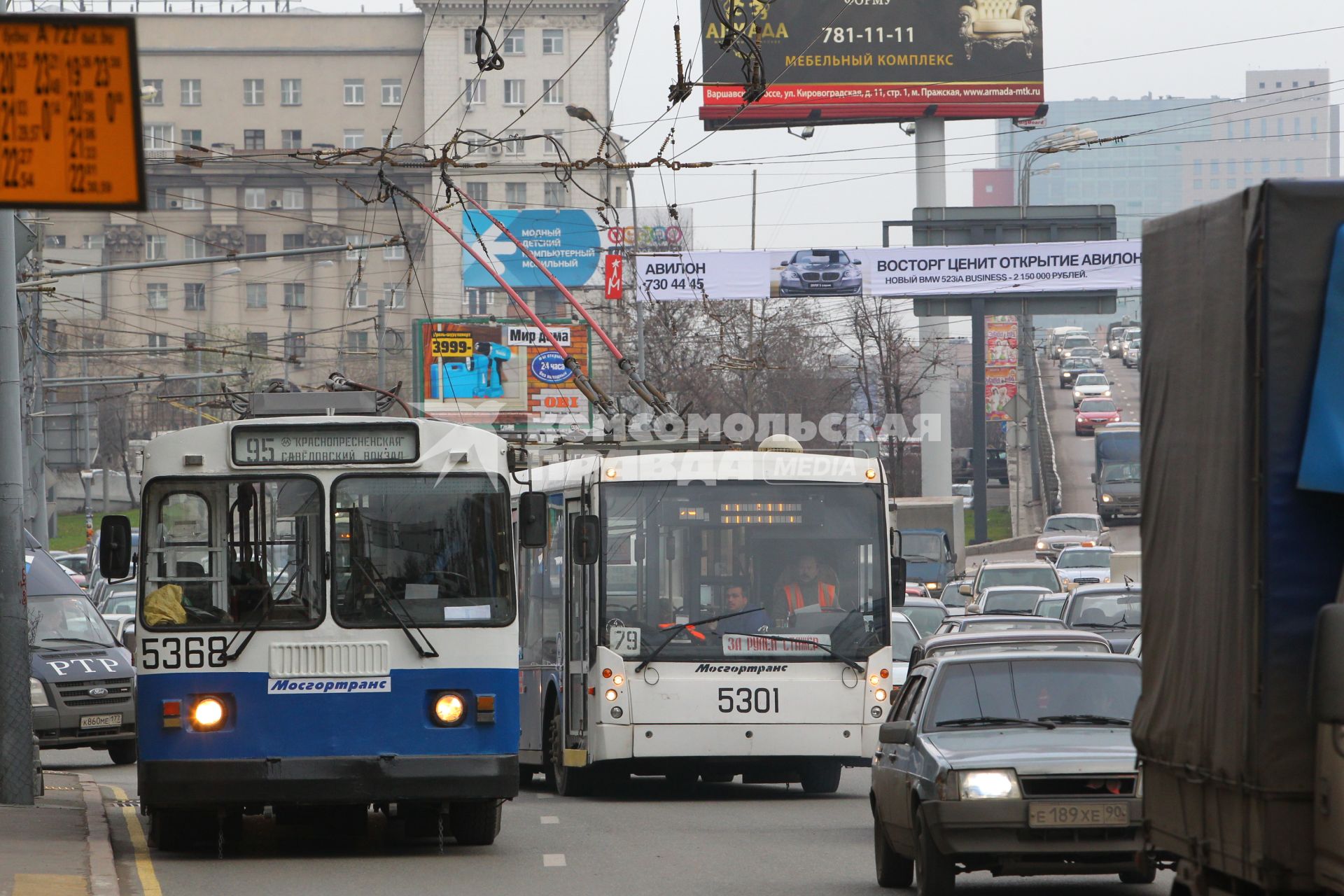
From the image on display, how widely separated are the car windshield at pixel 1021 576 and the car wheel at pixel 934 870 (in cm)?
2443

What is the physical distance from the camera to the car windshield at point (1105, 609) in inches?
899

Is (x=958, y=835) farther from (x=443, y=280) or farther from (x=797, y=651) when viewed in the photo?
(x=443, y=280)

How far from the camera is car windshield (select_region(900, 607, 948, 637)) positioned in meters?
27.2

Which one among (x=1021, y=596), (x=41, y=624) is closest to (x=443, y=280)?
(x=1021, y=596)

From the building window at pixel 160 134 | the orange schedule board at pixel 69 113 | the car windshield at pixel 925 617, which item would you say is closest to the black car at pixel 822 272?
the car windshield at pixel 925 617

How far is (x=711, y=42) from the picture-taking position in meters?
52.4

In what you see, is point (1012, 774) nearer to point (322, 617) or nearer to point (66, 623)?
point (322, 617)

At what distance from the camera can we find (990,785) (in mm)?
9750

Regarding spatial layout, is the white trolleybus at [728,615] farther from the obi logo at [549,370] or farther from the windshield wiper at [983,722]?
the obi logo at [549,370]

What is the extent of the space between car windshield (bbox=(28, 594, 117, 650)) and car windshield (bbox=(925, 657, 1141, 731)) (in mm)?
13128

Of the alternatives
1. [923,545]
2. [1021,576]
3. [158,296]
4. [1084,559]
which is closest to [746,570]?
[1021,576]

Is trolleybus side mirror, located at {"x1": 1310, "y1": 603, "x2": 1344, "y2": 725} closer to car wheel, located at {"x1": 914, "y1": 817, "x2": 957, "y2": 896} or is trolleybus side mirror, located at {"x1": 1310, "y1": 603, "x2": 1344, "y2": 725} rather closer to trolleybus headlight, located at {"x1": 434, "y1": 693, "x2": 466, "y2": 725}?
car wheel, located at {"x1": 914, "y1": 817, "x2": 957, "y2": 896}

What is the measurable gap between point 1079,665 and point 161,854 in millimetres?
5819

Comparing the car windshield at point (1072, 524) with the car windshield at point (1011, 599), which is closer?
the car windshield at point (1011, 599)
